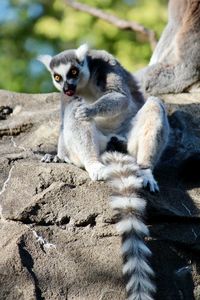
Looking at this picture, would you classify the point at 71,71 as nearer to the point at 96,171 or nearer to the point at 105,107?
the point at 105,107

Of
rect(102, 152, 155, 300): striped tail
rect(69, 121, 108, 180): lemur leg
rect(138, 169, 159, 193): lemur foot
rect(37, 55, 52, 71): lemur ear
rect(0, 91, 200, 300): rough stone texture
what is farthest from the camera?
rect(37, 55, 52, 71): lemur ear

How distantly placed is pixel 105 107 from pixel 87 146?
45 cm

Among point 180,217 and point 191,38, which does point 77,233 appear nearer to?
point 180,217

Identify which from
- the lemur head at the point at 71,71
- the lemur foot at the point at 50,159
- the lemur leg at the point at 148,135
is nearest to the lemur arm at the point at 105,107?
the lemur leg at the point at 148,135

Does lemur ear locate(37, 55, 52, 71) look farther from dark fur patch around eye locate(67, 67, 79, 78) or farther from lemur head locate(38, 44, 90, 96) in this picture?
dark fur patch around eye locate(67, 67, 79, 78)

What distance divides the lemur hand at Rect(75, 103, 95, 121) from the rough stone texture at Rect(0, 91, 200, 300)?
43 centimetres

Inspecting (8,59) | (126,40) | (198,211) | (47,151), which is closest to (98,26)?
(126,40)

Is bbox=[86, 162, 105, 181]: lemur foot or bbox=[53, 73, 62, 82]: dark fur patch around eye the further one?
bbox=[53, 73, 62, 82]: dark fur patch around eye

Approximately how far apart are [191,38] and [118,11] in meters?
4.11

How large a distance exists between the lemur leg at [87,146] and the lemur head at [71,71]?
47 centimetres

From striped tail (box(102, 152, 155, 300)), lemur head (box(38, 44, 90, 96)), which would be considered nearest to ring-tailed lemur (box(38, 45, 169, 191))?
lemur head (box(38, 44, 90, 96))

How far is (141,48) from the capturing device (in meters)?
12.9

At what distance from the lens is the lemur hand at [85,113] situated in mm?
5773

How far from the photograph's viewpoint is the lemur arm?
5785 millimetres
